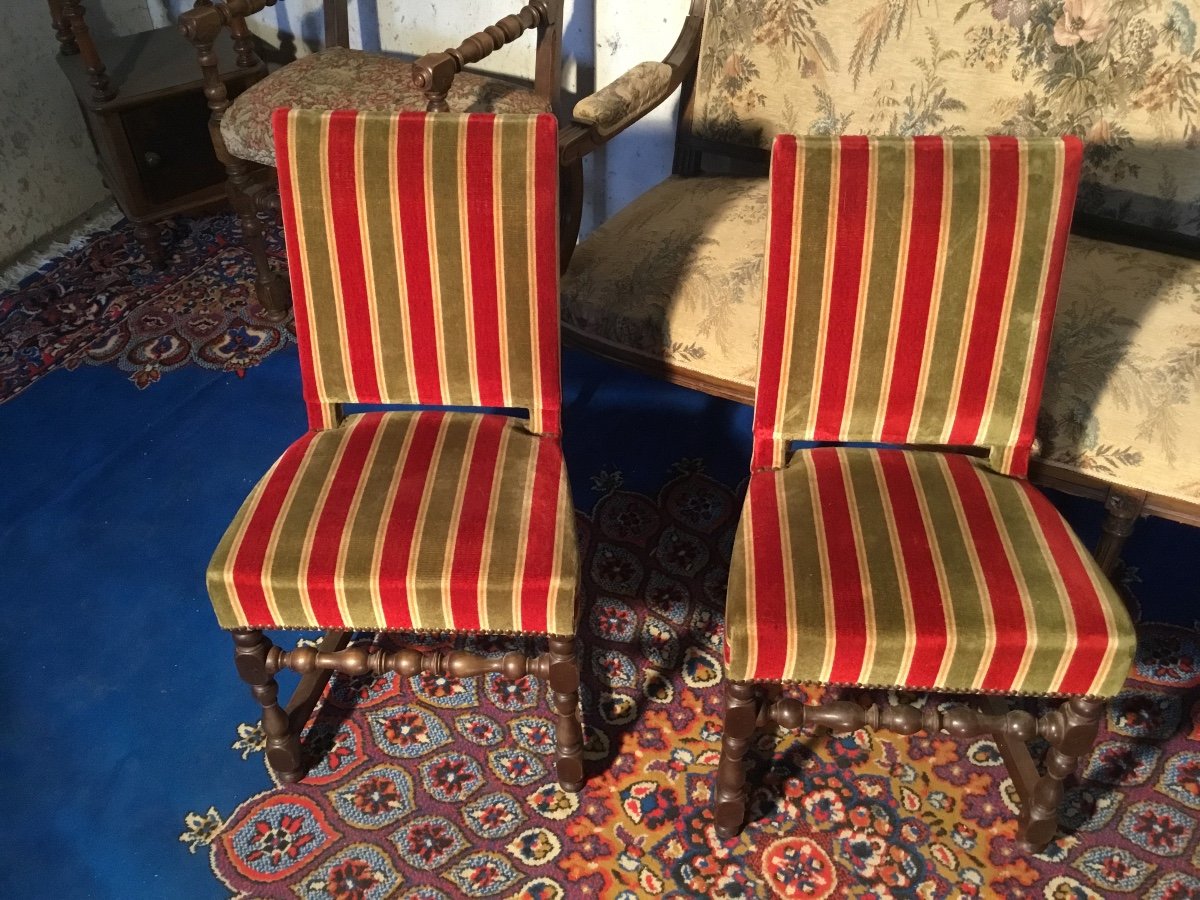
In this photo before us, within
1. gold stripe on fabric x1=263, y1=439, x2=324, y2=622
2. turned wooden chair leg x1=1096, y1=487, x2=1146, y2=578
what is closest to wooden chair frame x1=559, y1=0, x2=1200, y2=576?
turned wooden chair leg x1=1096, y1=487, x2=1146, y2=578

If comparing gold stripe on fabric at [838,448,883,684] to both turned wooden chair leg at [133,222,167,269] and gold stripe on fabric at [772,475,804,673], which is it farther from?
turned wooden chair leg at [133,222,167,269]

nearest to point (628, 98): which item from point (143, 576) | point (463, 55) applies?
point (463, 55)

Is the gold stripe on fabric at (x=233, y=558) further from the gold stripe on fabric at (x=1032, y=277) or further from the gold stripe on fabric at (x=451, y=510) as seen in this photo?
the gold stripe on fabric at (x=1032, y=277)

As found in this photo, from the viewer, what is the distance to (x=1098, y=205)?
2.06 meters

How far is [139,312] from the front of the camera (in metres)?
2.95

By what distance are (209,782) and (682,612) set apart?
94cm

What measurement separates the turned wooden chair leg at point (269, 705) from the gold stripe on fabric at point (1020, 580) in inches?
44.6

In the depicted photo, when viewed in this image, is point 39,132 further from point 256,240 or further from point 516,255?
point 516,255

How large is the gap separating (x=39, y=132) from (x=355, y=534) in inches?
95.2

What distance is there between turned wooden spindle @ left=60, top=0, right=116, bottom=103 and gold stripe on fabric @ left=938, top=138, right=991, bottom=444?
231cm

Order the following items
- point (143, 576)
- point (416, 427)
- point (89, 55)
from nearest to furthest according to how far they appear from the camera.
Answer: point (416, 427)
point (143, 576)
point (89, 55)

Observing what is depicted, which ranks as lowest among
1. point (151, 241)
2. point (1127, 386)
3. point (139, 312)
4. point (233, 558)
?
point (139, 312)

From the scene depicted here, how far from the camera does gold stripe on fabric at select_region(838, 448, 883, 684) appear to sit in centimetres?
139

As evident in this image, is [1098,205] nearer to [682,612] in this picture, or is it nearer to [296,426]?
[682,612]
